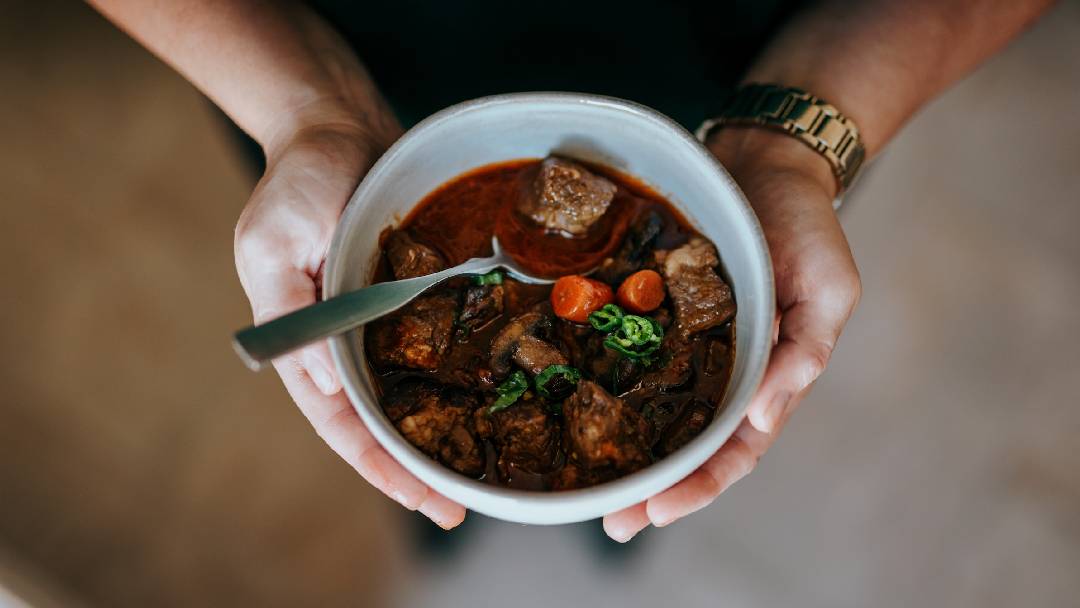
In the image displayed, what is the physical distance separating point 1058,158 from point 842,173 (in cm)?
275

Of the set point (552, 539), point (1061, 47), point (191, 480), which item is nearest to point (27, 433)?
point (191, 480)

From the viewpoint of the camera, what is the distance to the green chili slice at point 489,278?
5.50ft

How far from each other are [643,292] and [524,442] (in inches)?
17.0

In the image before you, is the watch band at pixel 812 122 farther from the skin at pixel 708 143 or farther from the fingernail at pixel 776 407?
the fingernail at pixel 776 407

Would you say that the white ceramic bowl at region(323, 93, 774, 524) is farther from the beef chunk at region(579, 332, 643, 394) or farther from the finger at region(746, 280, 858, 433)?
the beef chunk at region(579, 332, 643, 394)

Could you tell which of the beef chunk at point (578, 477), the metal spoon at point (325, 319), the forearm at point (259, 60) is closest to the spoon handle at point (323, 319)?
the metal spoon at point (325, 319)

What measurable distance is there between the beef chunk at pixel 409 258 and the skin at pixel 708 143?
19 centimetres

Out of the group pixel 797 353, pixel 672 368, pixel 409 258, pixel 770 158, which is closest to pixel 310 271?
pixel 409 258

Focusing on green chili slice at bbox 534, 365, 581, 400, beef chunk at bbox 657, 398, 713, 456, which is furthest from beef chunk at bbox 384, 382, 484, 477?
beef chunk at bbox 657, 398, 713, 456

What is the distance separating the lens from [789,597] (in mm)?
3213

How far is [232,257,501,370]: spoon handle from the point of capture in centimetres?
127

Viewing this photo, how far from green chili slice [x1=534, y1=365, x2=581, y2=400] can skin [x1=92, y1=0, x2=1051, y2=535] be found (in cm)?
29

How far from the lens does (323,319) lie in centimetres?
136

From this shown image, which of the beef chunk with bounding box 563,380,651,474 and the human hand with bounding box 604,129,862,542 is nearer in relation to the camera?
the beef chunk with bounding box 563,380,651,474
